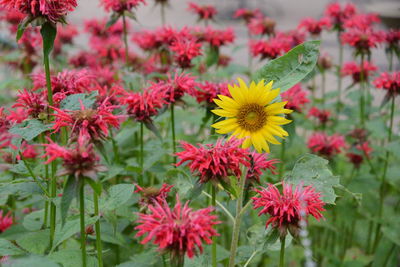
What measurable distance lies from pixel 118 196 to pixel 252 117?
0.29 metres

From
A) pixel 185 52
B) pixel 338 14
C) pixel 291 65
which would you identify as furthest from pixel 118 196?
pixel 338 14

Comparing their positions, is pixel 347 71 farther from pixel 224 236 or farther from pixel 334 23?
pixel 224 236

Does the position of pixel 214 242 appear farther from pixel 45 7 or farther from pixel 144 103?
pixel 45 7

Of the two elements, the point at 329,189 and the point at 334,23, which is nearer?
the point at 329,189

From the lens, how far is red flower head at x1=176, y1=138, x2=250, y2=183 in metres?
0.88

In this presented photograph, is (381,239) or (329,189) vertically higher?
(329,189)

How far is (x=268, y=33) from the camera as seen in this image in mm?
2102

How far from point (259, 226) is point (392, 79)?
2.51 feet

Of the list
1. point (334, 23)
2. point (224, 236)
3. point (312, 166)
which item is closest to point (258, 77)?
point (312, 166)

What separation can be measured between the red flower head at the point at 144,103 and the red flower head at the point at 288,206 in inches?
15.0

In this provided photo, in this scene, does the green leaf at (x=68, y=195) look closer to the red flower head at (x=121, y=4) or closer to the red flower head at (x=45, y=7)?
the red flower head at (x=45, y=7)

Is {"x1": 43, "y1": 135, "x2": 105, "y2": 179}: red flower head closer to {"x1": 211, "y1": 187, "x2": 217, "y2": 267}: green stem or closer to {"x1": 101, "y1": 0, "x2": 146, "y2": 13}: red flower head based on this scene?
{"x1": 211, "y1": 187, "x2": 217, "y2": 267}: green stem

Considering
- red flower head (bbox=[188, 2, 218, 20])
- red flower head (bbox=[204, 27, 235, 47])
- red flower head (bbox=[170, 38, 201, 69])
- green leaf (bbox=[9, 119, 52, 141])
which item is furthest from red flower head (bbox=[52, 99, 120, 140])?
red flower head (bbox=[188, 2, 218, 20])

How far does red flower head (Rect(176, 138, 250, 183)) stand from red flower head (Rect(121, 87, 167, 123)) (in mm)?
301
